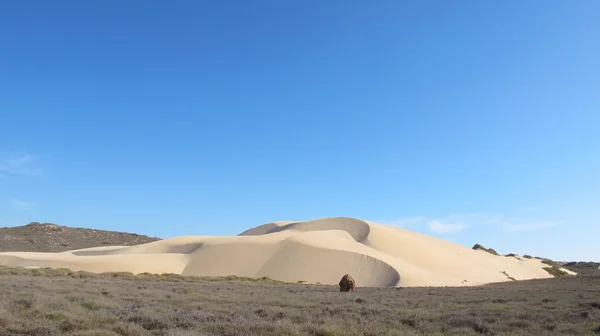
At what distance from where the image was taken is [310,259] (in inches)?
1804

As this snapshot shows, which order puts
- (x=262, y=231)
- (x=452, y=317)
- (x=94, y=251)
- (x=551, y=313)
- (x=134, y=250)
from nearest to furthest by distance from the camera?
(x=452, y=317) < (x=551, y=313) < (x=134, y=250) < (x=94, y=251) < (x=262, y=231)

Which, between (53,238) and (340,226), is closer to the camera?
(340,226)

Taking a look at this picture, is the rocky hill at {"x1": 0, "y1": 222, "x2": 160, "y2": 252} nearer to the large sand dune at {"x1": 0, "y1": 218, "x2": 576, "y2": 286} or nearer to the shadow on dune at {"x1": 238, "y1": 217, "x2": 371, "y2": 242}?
the large sand dune at {"x1": 0, "y1": 218, "x2": 576, "y2": 286}

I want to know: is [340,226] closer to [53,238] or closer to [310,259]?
[310,259]

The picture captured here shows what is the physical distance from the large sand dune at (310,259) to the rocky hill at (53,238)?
961 inches

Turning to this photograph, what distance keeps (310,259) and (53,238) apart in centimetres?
6508

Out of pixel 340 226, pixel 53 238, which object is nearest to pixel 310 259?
pixel 340 226

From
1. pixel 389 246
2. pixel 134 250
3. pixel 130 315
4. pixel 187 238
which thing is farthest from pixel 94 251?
pixel 130 315

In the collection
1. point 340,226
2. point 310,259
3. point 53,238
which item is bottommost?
point 310,259

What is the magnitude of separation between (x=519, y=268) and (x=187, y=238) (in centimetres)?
5048

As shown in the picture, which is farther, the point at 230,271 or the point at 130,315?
the point at 230,271

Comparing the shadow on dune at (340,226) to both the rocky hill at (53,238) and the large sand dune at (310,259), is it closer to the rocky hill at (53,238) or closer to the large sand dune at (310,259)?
the large sand dune at (310,259)

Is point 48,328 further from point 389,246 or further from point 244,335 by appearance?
point 389,246

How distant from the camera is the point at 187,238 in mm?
62031
